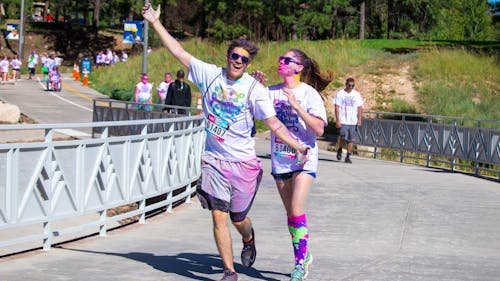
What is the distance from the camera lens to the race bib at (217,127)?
7671 millimetres

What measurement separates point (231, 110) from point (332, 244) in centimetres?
332

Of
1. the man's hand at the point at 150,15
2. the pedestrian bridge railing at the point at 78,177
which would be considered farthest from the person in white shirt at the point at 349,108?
the man's hand at the point at 150,15

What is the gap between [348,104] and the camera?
2161cm

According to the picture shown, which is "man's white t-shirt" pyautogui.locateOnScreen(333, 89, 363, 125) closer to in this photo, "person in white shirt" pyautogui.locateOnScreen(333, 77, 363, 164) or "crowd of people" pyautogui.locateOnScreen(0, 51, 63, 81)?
"person in white shirt" pyautogui.locateOnScreen(333, 77, 363, 164)

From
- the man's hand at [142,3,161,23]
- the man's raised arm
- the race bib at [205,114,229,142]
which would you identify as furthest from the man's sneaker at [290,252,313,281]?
the man's hand at [142,3,161,23]

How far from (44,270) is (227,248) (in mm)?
1667

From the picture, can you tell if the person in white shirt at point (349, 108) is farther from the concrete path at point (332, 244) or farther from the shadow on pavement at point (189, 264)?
the shadow on pavement at point (189, 264)

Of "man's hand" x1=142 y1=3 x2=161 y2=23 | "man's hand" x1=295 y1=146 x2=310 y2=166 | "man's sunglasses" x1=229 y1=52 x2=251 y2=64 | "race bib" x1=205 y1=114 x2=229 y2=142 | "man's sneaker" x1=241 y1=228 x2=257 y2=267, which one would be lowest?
"man's sneaker" x1=241 y1=228 x2=257 y2=267

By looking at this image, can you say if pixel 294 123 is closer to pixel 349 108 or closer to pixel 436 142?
pixel 349 108

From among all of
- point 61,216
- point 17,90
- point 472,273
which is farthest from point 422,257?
point 17,90

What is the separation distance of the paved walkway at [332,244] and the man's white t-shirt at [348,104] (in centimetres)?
478

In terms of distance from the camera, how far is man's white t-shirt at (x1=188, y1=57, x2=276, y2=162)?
767cm

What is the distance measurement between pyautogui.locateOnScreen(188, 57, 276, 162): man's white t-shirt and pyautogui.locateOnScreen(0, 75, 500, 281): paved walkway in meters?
1.16

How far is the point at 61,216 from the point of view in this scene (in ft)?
32.2
